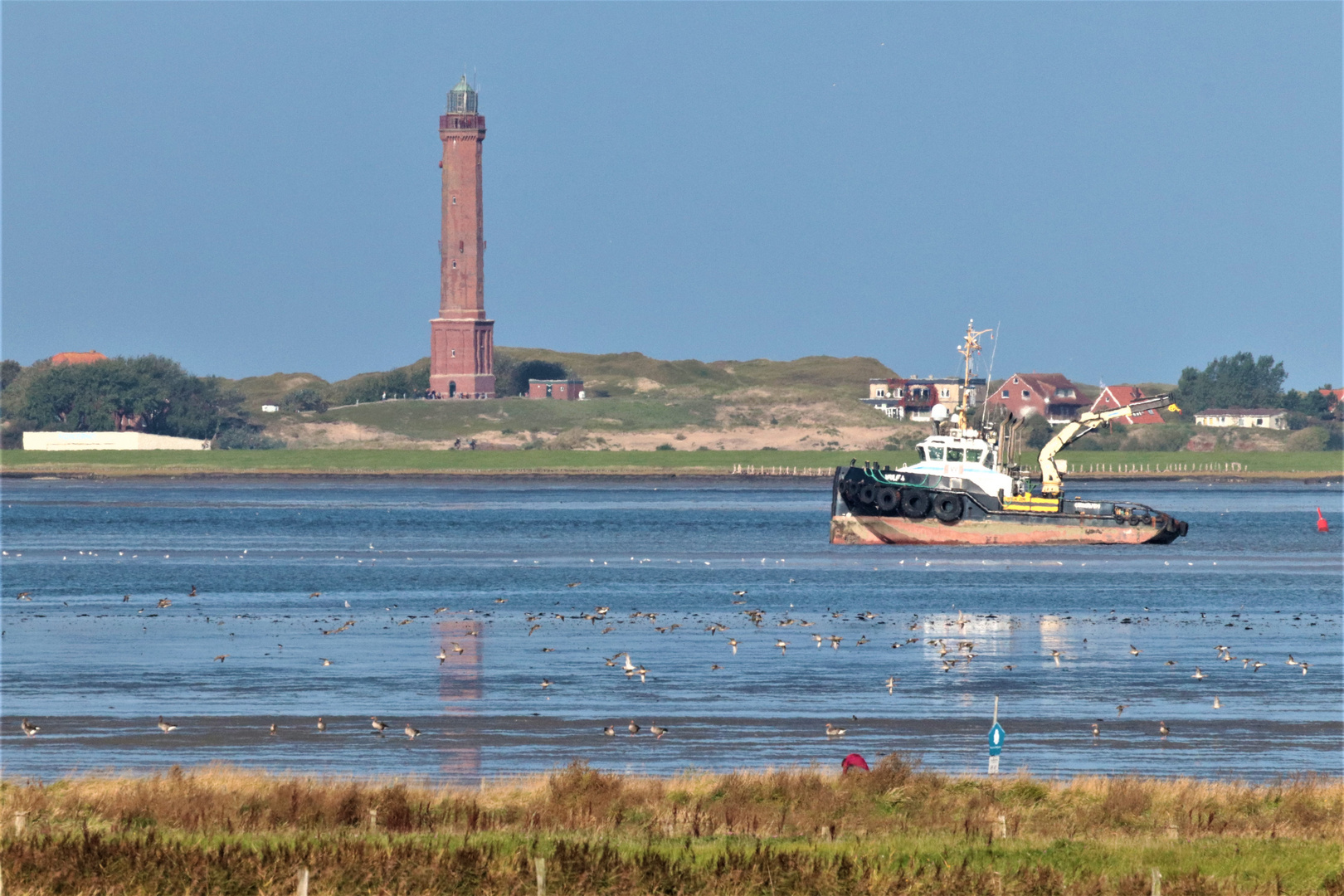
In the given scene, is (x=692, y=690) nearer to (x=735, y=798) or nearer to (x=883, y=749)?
(x=883, y=749)

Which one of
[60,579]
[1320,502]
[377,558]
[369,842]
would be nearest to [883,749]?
[369,842]

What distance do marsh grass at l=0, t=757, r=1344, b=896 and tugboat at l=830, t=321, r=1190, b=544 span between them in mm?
53073

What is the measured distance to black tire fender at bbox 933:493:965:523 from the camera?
253ft

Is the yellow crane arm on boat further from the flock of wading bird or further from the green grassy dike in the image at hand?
the green grassy dike

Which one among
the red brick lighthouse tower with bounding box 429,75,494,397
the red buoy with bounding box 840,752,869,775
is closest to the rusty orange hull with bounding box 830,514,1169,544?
the red buoy with bounding box 840,752,869,775

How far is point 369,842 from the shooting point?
1809cm

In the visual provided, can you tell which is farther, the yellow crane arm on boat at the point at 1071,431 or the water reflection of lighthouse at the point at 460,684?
the yellow crane arm on boat at the point at 1071,431

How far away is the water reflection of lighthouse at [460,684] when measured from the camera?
2616cm

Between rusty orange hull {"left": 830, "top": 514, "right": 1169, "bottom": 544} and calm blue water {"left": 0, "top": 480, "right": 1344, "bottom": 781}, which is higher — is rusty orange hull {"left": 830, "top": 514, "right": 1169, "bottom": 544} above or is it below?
above

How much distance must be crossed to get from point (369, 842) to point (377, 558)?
178 feet

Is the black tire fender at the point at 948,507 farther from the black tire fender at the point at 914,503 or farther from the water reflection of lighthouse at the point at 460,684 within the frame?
the water reflection of lighthouse at the point at 460,684

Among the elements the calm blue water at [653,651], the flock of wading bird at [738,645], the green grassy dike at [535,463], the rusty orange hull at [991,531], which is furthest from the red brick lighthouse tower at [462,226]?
the flock of wading bird at [738,645]

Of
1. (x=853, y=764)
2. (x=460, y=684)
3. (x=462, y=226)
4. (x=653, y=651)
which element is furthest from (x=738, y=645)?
(x=462, y=226)

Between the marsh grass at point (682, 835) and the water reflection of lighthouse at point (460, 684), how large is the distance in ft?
8.06
